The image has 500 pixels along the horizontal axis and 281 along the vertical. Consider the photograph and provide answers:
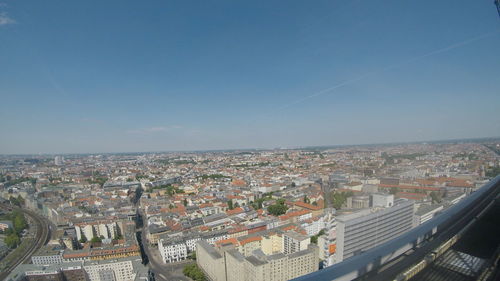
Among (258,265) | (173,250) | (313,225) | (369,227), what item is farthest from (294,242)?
(173,250)

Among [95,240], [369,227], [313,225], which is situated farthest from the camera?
[95,240]

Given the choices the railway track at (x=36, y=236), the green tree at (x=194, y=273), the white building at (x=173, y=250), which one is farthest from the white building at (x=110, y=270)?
the railway track at (x=36, y=236)

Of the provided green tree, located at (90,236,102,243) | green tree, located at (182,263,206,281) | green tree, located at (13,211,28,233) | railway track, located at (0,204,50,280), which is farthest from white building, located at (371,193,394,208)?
green tree, located at (13,211,28,233)

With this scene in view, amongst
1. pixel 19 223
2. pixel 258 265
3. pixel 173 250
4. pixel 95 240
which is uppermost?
pixel 258 265

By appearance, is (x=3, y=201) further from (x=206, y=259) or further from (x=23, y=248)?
(x=206, y=259)

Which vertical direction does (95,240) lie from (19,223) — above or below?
below

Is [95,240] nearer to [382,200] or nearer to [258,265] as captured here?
[258,265]

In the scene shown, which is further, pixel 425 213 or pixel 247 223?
pixel 247 223

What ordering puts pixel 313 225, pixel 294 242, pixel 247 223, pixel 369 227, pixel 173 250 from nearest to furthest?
pixel 369 227 < pixel 294 242 < pixel 173 250 < pixel 313 225 < pixel 247 223

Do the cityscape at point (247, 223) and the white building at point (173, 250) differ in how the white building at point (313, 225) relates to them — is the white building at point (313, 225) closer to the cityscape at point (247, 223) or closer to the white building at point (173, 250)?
the cityscape at point (247, 223)
